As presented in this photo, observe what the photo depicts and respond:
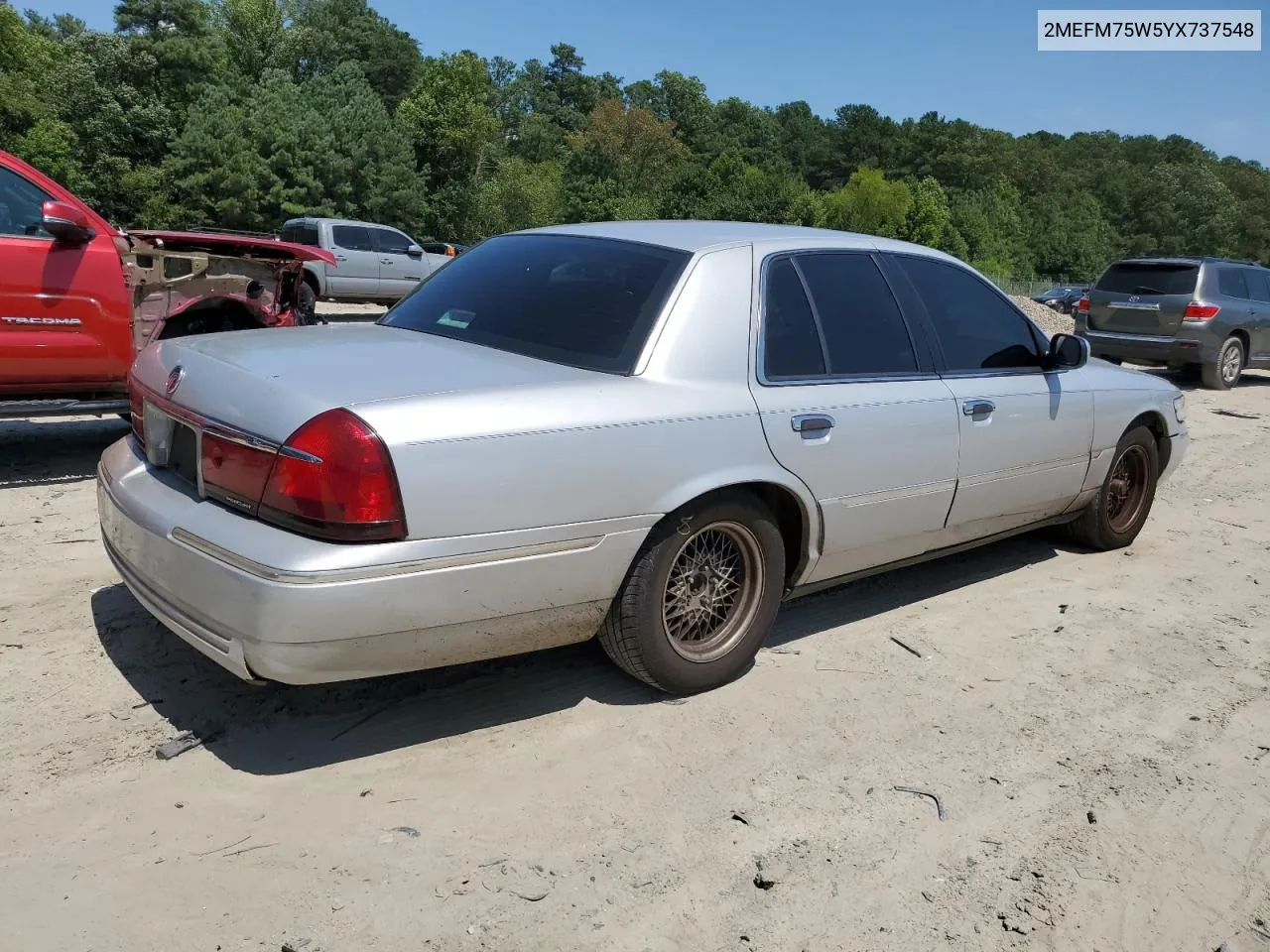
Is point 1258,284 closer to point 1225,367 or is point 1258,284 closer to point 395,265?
point 1225,367

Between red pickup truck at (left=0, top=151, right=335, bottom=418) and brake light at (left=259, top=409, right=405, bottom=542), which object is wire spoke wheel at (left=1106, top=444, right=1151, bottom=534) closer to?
brake light at (left=259, top=409, right=405, bottom=542)

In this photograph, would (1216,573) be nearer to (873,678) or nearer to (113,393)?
(873,678)

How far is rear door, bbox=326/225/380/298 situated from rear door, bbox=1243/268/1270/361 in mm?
14698

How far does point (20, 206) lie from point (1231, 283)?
13954 millimetres

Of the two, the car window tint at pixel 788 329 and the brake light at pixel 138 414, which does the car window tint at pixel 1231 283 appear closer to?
the car window tint at pixel 788 329

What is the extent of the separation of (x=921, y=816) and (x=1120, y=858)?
0.53 meters

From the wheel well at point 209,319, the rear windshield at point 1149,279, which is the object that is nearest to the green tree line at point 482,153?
the rear windshield at point 1149,279

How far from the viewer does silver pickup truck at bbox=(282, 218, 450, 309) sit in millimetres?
19828

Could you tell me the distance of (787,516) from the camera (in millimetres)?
3850

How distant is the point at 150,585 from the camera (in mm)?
3166

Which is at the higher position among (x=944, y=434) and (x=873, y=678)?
(x=944, y=434)

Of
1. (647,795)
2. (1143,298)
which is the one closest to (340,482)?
(647,795)

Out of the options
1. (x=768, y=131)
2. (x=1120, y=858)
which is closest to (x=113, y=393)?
(x=1120, y=858)

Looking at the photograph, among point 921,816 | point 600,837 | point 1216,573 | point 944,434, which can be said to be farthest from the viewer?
point 1216,573
